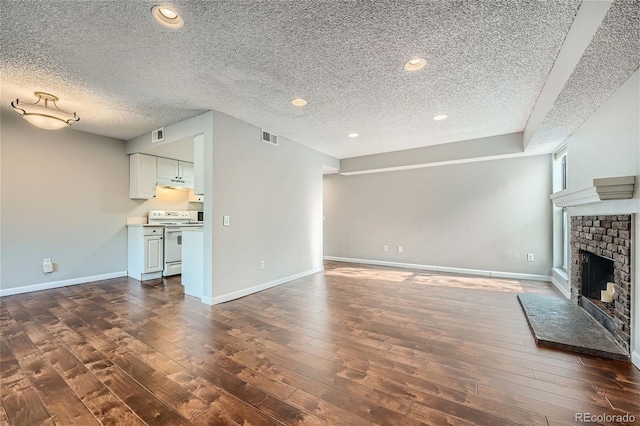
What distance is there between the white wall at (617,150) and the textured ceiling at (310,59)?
0.15m

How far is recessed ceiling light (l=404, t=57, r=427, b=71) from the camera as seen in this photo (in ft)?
7.70

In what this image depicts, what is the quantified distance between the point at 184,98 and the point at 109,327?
101 inches

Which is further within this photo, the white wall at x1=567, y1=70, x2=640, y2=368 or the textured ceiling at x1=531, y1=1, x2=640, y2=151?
the white wall at x1=567, y1=70, x2=640, y2=368

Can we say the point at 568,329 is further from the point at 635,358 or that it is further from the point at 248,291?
the point at 248,291

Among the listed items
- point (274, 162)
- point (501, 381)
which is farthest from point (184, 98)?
point (501, 381)

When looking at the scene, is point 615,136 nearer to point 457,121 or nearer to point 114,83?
point 457,121

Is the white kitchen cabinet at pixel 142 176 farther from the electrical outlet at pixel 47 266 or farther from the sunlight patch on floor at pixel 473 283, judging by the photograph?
the sunlight patch on floor at pixel 473 283

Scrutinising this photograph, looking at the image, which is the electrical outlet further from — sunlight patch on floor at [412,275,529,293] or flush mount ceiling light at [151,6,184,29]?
sunlight patch on floor at [412,275,529,293]

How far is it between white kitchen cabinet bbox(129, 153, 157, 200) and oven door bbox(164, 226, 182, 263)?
0.78 m

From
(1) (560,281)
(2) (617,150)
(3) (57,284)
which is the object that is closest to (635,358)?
(2) (617,150)

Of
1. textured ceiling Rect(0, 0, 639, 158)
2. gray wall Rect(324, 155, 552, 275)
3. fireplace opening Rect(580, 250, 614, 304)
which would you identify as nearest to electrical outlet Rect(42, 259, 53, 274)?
textured ceiling Rect(0, 0, 639, 158)

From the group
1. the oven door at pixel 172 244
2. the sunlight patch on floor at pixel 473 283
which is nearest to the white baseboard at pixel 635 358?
the sunlight patch on floor at pixel 473 283

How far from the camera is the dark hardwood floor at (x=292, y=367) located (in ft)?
5.07

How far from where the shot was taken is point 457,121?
152 inches
